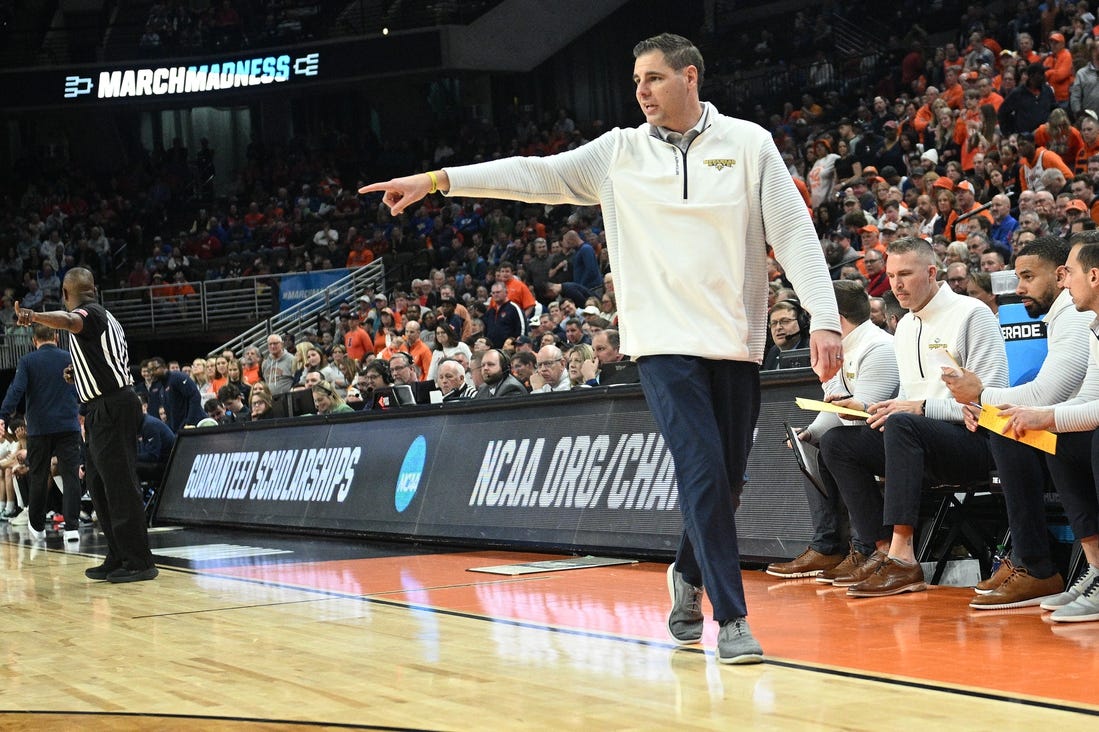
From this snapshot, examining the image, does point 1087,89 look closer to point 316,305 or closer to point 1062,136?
point 1062,136

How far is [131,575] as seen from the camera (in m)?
7.80

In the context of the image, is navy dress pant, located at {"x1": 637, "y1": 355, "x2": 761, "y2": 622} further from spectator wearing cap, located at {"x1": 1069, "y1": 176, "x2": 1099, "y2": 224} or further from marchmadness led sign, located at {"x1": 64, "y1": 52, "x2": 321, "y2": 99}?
marchmadness led sign, located at {"x1": 64, "y1": 52, "x2": 321, "y2": 99}

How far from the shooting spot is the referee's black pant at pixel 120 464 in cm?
772

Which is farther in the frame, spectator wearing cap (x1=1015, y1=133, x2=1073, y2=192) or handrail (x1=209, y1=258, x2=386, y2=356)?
handrail (x1=209, y1=258, x2=386, y2=356)

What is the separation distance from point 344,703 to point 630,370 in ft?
15.5

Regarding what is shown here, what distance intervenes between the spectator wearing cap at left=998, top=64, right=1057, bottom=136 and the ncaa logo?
24.3 ft

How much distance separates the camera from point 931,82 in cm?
1722

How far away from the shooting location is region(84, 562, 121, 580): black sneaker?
8.05 m

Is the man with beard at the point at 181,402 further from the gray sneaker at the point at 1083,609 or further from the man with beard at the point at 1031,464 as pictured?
the gray sneaker at the point at 1083,609

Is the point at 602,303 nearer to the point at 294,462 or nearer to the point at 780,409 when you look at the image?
the point at 294,462

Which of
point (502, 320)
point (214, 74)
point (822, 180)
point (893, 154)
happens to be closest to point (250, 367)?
point (502, 320)

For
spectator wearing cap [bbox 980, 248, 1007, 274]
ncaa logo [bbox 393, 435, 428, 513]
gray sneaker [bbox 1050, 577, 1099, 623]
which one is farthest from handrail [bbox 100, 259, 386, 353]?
gray sneaker [bbox 1050, 577, 1099, 623]

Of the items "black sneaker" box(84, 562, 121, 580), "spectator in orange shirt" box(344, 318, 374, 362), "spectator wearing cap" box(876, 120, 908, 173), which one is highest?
"spectator wearing cap" box(876, 120, 908, 173)

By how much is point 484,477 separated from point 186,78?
21.8 m
